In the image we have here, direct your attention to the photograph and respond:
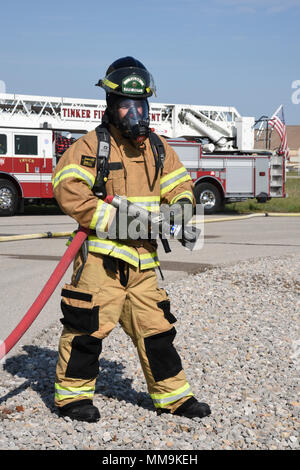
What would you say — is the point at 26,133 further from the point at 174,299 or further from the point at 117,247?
the point at 117,247

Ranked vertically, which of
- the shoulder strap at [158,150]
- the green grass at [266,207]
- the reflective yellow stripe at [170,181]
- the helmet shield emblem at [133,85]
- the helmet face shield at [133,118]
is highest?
the helmet shield emblem at [133,85]

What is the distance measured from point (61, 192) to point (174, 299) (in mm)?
3203

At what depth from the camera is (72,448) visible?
302 cm

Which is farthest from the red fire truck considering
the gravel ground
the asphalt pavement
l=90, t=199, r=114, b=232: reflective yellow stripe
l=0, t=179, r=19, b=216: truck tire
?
l=90, t=199, r=114, b=232: reflective yellow stripe

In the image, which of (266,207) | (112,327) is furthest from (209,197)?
(112,327)

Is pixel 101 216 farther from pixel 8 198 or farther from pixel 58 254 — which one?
pixel 8 198

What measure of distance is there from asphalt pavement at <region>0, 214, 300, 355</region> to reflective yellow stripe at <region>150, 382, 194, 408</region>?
0.98 metres

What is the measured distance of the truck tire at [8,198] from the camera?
15.9m

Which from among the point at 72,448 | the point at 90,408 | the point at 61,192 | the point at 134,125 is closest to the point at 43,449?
the point at 72,448

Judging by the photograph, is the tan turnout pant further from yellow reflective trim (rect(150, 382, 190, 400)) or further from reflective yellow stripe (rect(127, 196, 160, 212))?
reflective yellow stripe (rect(127, 196, 160, 212))

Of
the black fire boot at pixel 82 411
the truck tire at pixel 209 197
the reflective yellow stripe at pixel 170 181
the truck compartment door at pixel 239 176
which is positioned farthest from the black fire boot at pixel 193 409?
the truck compartment door at pixel 239 176

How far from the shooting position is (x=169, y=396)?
341cm

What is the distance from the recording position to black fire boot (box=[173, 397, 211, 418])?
3.40 meters

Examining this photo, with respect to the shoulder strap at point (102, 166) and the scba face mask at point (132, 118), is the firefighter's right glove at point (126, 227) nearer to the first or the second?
the shoulder strap at point (102, 166)
